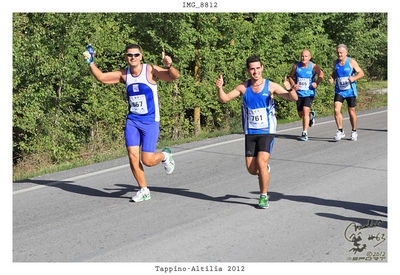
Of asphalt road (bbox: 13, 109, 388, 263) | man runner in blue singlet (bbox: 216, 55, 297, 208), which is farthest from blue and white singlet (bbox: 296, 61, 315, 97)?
man runner in blue singlet (bbox: 216, 55, 297, 208)

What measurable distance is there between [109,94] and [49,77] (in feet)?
4.36

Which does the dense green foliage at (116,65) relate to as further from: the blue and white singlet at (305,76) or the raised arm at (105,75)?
the raised arm at (105,75)

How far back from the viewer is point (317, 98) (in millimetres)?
16188

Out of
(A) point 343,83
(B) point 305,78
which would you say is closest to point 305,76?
(B) point 305,78

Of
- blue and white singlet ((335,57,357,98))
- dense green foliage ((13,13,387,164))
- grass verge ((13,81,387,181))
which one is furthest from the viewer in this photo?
blue and white singlet ((335,57,357,98))

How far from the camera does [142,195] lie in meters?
6.71

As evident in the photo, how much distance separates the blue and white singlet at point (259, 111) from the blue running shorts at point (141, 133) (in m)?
1.32

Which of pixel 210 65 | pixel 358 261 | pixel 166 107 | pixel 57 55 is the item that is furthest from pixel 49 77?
pixel 358 261

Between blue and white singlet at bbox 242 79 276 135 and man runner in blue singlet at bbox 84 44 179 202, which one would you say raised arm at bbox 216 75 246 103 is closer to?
blue and white singlet at bbox 242 79 276 135

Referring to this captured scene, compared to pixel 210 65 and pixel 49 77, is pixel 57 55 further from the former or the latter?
pixel 210 65

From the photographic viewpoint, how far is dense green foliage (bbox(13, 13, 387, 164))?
10117 mm

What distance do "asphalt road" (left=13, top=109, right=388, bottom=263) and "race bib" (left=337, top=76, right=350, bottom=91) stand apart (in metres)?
2.06

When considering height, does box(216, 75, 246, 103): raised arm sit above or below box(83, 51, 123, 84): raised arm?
below

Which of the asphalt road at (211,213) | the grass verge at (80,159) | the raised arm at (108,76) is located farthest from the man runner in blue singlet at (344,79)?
the raised arm at (108,76)
